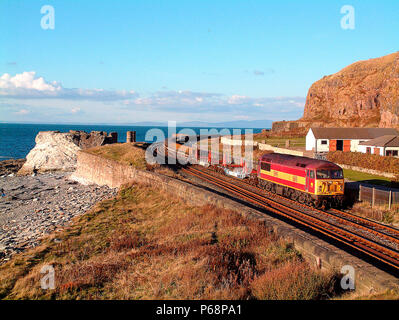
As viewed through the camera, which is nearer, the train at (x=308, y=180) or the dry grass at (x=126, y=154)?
the train at (x=308, y=180)

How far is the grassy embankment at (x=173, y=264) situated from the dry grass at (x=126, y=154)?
15828mm

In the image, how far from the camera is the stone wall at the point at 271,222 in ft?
26.2

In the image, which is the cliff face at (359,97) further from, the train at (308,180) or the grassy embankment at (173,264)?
the grassy embankment at (173,264)

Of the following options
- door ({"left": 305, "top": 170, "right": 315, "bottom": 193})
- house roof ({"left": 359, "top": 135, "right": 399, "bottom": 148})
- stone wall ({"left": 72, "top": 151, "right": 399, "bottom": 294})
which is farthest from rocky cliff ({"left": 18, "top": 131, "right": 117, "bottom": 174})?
house roof ({"left": 359, "top": 135, "right": 399, "bottom": 148})

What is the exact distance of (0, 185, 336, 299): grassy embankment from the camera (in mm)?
8289

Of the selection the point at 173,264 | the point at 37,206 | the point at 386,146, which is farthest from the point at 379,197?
the point at 386,146

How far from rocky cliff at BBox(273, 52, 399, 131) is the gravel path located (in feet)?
244

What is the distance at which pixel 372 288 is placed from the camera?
769 cm

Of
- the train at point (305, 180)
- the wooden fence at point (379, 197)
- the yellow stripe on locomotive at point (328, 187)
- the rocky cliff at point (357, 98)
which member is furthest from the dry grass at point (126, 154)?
the rocky cliff at point (357, 98)

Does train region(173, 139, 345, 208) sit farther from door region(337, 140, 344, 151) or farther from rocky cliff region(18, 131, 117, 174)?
rocky cliff region(18, 131, 117, 174)

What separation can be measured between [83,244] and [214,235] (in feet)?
20.8

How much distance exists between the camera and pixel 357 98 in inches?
4289

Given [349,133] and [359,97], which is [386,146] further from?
[359,97]
